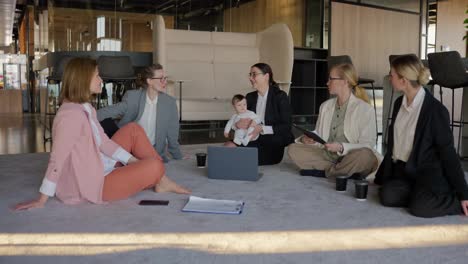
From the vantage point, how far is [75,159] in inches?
93.1

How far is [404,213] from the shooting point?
2.40m

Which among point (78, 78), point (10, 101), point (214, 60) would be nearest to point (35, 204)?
point (78, 78)

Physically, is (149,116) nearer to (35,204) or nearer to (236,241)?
(35,204)

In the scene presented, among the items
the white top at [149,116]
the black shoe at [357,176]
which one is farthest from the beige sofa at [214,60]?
the black shoe at [357,176]

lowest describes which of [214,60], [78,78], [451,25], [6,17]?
[78,78]

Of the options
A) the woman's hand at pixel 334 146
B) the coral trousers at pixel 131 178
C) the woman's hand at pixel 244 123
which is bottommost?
the coral trousers at pixel 131 178

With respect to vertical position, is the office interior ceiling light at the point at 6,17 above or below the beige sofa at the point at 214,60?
above

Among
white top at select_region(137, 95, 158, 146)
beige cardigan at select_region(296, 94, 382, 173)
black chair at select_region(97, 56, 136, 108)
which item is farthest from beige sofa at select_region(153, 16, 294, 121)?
beige cardigan at select_region(296, 94, 382, 173)

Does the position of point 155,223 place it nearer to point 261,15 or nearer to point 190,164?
point 190,164

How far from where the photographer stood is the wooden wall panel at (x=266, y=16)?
8.73 m

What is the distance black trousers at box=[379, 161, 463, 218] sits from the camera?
7.57 ft

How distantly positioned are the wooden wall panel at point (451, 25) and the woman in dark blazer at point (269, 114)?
8.47 metres

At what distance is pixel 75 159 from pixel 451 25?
10868 millimetres

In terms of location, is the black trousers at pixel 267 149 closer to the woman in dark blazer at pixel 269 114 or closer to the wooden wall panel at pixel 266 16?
the woman in dark blazer at pixel 269 114
